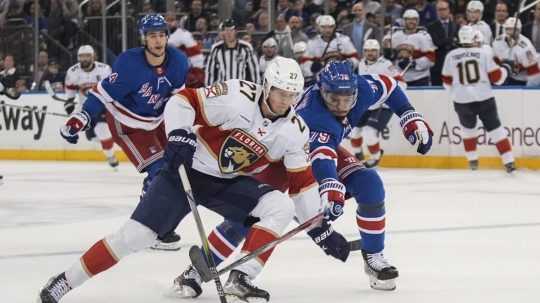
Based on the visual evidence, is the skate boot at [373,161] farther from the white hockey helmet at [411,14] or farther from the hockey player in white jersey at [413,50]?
the white hockey helmet at [411,14]

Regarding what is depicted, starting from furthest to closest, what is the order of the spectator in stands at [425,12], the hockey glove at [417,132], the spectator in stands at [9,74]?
the spectator in stands at [9,74]
the spectator in stands at [425,12]
the hockey glove at [417,132]

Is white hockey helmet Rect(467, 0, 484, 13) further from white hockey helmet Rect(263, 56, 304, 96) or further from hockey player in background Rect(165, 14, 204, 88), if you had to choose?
white hockey helmet Rect(263, 56, 304, 96)

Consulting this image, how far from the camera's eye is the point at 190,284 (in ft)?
16.3

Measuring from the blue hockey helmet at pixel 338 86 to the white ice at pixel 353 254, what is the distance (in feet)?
2.64

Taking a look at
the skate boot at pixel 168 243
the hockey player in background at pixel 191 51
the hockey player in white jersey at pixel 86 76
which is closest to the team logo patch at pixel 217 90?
the skate boot at pixel 168 243

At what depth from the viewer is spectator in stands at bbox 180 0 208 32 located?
582 inches

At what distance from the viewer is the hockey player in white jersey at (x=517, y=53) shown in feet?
40.1

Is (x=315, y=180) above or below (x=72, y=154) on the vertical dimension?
above

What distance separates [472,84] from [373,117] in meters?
1.14

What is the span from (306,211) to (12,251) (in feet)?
7.31

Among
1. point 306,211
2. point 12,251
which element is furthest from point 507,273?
point 12,251

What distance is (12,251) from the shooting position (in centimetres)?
648

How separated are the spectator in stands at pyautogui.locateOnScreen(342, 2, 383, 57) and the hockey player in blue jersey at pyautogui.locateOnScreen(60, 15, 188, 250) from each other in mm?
6452

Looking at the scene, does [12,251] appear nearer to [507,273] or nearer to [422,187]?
[507,273]
